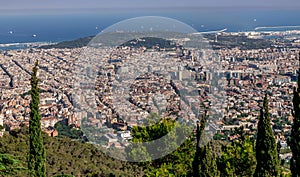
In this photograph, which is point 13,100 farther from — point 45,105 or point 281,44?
point 281,44

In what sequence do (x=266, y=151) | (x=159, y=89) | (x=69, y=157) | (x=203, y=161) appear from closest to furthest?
(x=203, y=161) → (x=266, y=151) → (x=159, y=89) → (x=69, y=157)

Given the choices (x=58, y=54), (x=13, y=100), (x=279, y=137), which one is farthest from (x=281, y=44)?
(x=13, y=100)

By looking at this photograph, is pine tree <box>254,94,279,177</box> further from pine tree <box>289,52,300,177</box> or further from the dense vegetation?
the dense vegetation

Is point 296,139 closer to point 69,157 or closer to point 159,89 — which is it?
point 159,89

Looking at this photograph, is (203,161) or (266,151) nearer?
(203,161)

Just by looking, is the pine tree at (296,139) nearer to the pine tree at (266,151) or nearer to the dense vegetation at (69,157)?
the pine tree at (266,151)

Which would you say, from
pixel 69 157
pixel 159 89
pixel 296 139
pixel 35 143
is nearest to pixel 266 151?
pixel 296 139

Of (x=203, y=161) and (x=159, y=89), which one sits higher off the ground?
(x=159, y=89)

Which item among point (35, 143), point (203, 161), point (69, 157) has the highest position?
point (35, 143)
